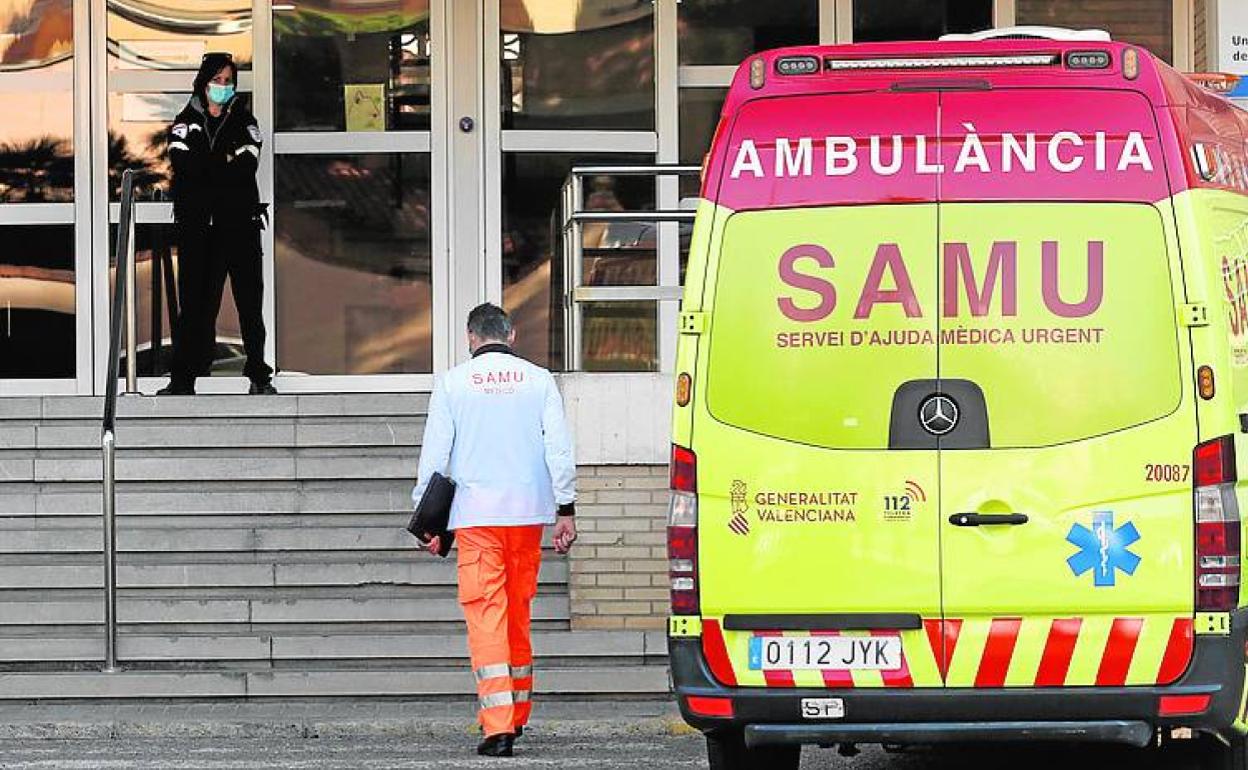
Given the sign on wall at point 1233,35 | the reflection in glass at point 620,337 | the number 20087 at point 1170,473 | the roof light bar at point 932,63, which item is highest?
the sign on wall at point 1233,35

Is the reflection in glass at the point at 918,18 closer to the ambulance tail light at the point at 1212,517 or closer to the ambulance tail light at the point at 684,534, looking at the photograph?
the ambulance tail light at the point at 684,534

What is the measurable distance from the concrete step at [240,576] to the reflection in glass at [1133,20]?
5.64m

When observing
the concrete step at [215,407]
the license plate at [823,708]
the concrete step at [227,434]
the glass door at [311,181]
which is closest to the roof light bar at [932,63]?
the license plate at [823,708]

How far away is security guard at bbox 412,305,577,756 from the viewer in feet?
30.0

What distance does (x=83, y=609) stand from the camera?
11.0 m

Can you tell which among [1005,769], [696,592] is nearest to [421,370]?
[1005,769]

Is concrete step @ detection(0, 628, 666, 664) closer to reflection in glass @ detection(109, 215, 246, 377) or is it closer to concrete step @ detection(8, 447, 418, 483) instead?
concrete step @ detection(8, 447, 418, 483)

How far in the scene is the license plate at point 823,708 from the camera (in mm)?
6949

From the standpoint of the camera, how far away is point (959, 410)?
273 inches

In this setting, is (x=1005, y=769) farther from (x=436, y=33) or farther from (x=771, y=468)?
(x=436, y=33)

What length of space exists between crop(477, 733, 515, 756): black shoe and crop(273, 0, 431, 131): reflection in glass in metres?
5.95

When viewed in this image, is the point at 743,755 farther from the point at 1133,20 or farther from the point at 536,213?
the point at 1133,20

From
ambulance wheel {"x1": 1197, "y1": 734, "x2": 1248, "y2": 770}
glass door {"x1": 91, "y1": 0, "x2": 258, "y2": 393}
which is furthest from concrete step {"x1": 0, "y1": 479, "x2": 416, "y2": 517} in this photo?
ambulance wheel {"x1": 1197, "y1": 734, "x2": 1248, "y2": 770}

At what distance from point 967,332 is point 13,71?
29.3 ft
